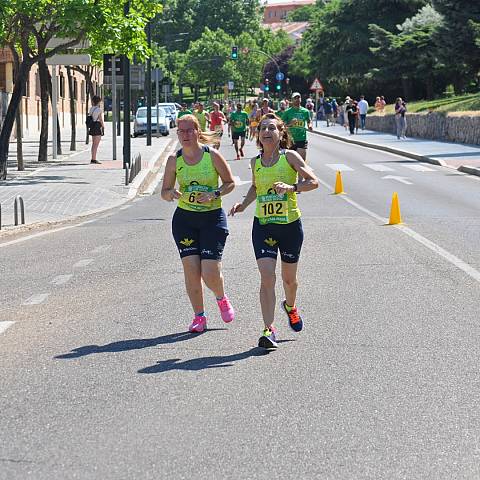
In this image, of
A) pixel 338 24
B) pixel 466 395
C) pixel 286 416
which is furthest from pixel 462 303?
pixel 338 24

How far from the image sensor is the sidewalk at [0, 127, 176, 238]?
19.6 m

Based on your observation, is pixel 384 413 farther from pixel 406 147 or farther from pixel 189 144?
pixel 406 147

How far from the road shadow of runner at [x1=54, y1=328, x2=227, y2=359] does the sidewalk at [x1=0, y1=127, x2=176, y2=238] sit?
8247 millimetres

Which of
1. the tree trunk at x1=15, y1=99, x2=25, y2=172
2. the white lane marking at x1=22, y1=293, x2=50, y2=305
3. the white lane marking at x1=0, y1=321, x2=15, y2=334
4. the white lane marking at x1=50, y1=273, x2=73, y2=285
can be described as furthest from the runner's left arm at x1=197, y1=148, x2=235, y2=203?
the tree trunk at x1=15, y1=99, x2=25, y2=172

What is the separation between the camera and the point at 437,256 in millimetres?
14016

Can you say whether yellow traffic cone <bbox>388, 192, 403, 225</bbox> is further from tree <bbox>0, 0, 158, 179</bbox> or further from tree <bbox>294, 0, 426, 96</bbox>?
tree <bbox>294, 0, 426, 96</bbox>

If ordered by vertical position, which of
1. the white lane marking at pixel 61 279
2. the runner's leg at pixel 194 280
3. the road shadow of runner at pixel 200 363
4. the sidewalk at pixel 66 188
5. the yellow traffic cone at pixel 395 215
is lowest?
the sidewalk at pixel 66 188

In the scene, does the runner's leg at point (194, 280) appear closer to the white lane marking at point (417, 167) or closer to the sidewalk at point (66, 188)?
the sidewalk at point (66, 188)

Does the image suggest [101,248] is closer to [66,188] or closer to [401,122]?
[66,188]

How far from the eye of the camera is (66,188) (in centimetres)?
2495

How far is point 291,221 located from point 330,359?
1175mm

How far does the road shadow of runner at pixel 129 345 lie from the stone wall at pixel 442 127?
37.7 meters

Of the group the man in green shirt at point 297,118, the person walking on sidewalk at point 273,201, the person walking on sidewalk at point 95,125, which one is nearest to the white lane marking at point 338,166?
the person walking on sidewalk at point 95,125

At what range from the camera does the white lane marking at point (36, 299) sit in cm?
1074
